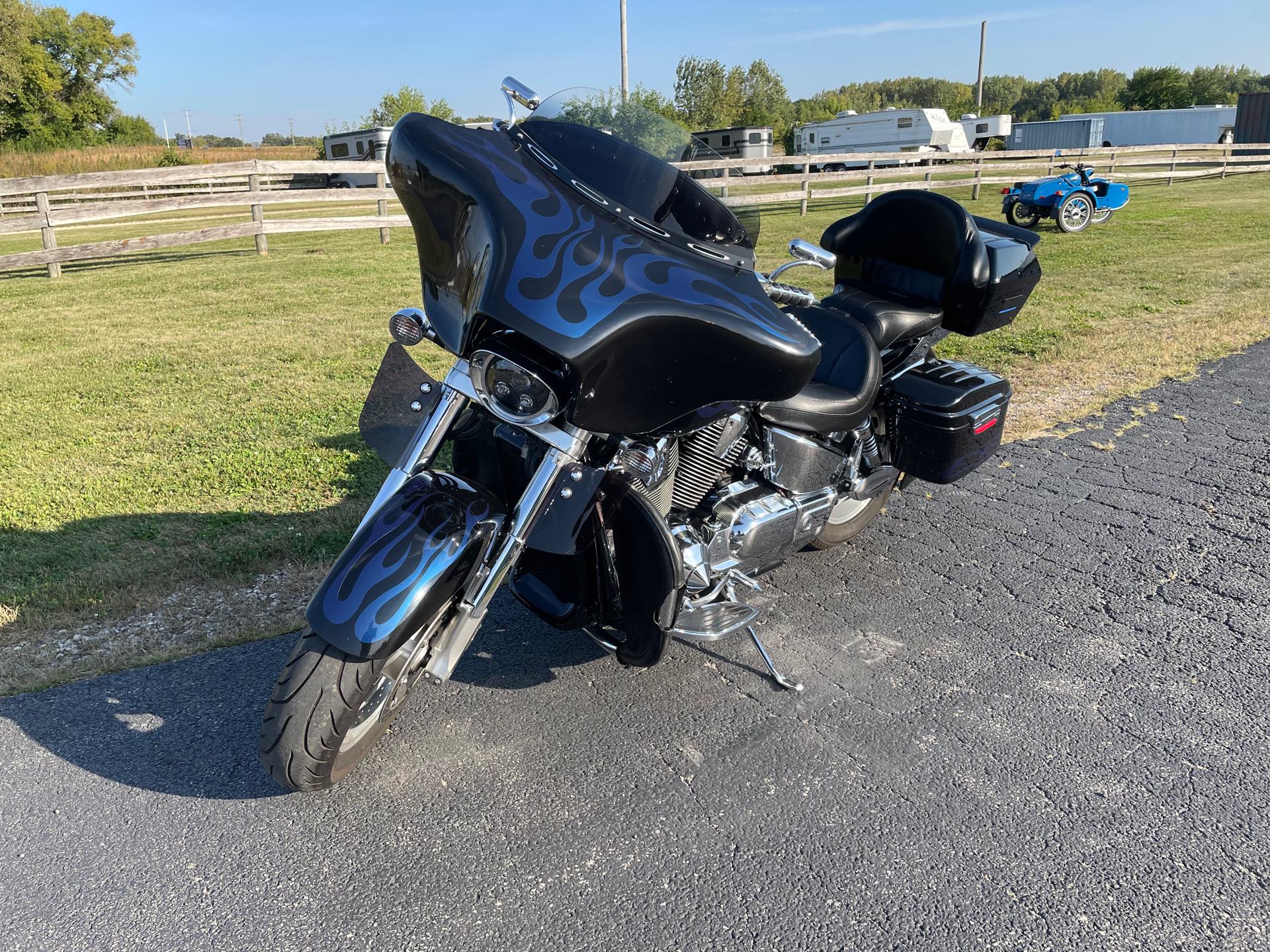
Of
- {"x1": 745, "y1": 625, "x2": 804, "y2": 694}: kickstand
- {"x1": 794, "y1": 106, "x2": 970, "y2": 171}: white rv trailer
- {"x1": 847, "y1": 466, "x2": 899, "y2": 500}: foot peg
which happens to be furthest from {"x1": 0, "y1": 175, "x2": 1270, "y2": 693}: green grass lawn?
{"x1": 794, "y1": 106, "x2": 970, "y2": 171}: white rv trailer

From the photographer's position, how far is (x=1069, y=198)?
16109 millimetres

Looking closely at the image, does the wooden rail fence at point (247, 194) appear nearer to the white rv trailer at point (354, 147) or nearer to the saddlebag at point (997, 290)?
the saddlebag at point (997, 290)

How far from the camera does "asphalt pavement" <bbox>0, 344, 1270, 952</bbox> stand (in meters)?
2.14

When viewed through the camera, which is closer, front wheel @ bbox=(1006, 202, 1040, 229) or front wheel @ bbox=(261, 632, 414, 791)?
front wheel @ bbox=(261, 632, 414, 791)

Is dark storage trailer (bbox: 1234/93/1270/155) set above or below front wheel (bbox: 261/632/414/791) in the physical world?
above

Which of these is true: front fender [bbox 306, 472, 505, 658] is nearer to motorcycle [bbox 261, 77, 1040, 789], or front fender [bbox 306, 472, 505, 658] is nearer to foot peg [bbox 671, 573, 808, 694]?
motorcycle [bbox 261, 77, 1040, 789]

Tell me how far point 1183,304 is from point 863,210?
6719 mm

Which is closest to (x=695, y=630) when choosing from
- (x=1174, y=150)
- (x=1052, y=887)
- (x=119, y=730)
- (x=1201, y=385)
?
(x=1052, y=887)

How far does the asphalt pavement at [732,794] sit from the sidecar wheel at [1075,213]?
14.2 meters

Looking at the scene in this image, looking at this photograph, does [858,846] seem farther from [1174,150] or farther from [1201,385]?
[1174,150]

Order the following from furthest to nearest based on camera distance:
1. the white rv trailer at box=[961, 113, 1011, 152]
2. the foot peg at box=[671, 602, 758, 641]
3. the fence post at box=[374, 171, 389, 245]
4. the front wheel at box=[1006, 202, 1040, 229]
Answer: the white rv trailer at box=[961, 113, 1011, 152] → the front wheel at box=[1006, 202, 1040, 229] → the fence post at box=[374, 171, 389, 245] → the foot peg at box=[671, 602, 758, 641]

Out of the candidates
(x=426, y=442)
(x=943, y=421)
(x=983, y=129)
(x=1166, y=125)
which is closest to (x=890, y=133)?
(x=983, y=129)

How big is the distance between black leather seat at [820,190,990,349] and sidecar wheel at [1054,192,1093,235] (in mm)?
14010

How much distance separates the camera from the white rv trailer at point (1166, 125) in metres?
50.6
